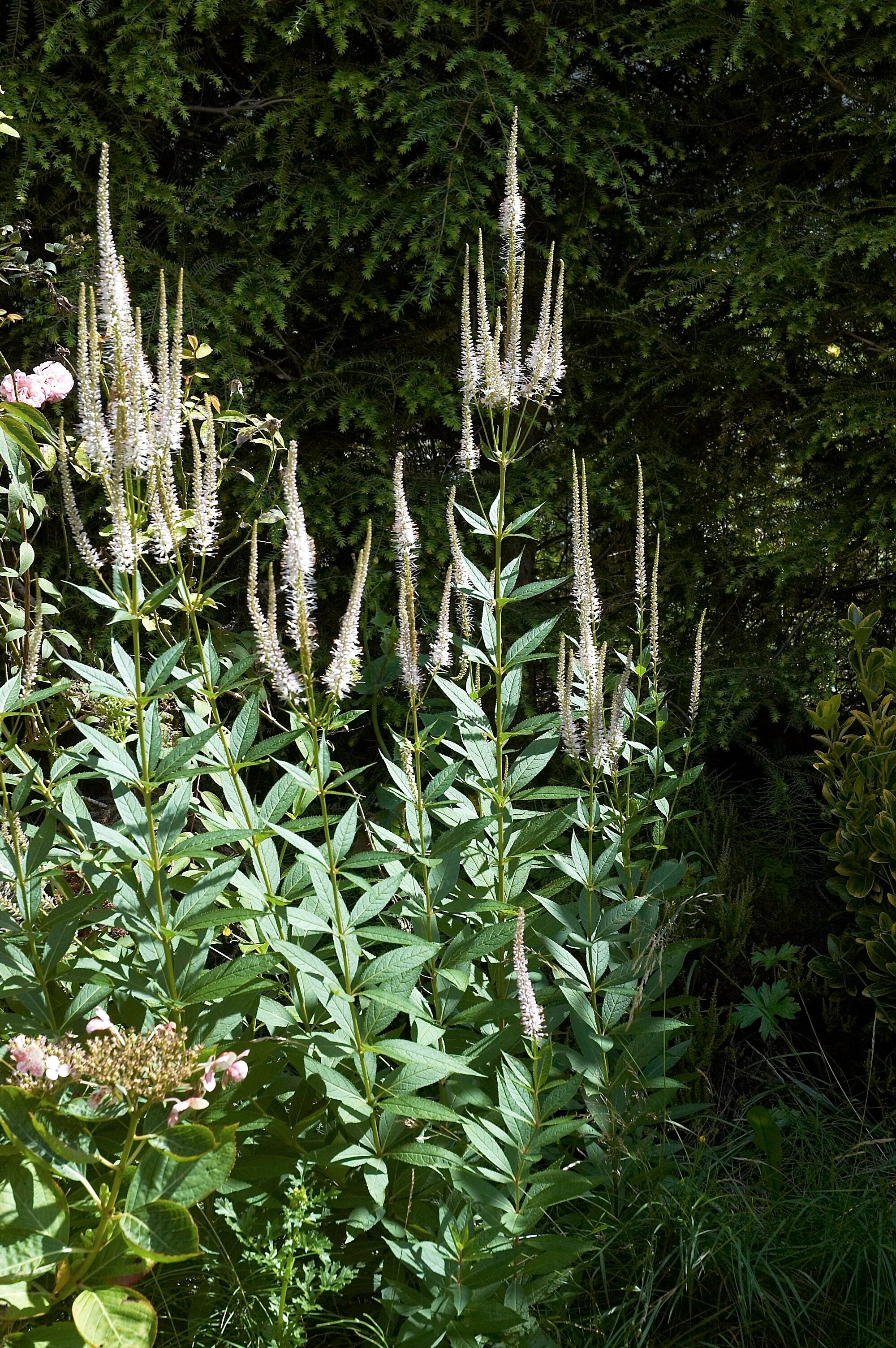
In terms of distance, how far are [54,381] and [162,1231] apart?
1.89 meters

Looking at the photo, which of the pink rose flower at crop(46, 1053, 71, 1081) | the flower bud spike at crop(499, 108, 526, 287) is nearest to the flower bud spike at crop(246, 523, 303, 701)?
the pink rose flower at crop(46, 1053, 71, 1081)

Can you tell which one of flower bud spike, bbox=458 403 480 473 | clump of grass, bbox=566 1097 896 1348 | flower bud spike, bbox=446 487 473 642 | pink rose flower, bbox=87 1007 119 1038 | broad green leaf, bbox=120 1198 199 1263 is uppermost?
flower bud spike, bbox=458 403 480 473

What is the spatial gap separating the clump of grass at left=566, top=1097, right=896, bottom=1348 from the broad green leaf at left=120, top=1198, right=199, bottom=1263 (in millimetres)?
849

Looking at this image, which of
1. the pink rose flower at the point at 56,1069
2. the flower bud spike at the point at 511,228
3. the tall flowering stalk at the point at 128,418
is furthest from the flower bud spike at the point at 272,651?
the flower bud spike at the point at 511,228

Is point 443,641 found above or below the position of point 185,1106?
above

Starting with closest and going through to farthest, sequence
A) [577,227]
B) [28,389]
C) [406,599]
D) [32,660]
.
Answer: [406,599]
[32,660]
[28,389]
[577,227]

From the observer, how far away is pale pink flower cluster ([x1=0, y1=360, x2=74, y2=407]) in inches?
95.6

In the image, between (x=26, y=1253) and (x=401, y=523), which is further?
(x=401, y=523)

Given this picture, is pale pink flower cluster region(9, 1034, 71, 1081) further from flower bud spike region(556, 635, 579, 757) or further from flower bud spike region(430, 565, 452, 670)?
flower bud spike region(556, 635, 579, 757)

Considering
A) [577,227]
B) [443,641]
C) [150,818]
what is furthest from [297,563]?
[577,227]

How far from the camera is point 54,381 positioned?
2469mm

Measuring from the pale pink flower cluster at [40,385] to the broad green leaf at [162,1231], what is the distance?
176 cm

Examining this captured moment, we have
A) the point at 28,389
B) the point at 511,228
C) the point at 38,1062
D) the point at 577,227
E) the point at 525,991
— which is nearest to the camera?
the point at 38,1062

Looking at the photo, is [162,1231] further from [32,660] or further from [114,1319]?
[32,660]
